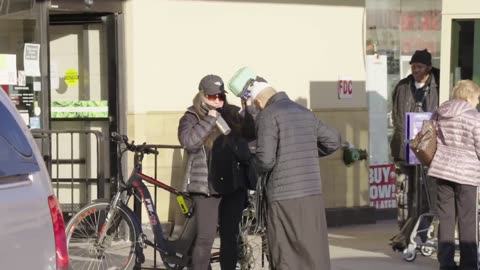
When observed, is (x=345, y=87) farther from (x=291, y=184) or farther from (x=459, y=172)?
(x=291, y=184)

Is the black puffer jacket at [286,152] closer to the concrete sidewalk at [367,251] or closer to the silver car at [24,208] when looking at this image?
the silver car at [24,208]

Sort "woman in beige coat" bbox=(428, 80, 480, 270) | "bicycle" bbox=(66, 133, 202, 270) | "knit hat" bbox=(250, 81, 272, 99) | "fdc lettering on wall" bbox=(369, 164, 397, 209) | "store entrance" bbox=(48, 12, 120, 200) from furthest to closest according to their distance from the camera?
"fdc lettering on wall" bbox=(369, 164, 397, 209) → "store entrance" bbox=(48, 12, 120, 200) → "woman in beige coat" bbox=(428, 80, 480, 270) → "bicycle" bbox=(66, 133, 202, 270) → "knit hat" bbox=(250, 81, 272, 99)

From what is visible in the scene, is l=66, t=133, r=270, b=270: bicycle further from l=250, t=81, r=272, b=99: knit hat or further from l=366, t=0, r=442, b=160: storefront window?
l=366, t=0, r=442, b=160: storefront window

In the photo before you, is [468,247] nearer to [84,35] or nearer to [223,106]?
[223,106]

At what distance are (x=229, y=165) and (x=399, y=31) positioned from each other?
545cm

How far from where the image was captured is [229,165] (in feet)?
25.1

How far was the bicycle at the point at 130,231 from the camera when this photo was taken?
7863mm

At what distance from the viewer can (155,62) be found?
1037 cm

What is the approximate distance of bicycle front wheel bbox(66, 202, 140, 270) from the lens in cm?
788

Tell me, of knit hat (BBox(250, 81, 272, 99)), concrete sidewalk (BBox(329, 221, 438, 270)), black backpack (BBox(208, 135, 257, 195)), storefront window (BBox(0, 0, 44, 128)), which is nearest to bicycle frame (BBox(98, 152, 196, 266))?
black backpack (BBox(208, 135, 257, 195))

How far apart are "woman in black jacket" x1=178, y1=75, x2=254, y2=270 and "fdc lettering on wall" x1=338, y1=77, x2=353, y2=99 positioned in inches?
162

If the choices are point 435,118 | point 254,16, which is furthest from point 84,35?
point 435,118

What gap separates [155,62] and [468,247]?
400 cm

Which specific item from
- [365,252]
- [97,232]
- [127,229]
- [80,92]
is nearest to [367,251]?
[365,252]
